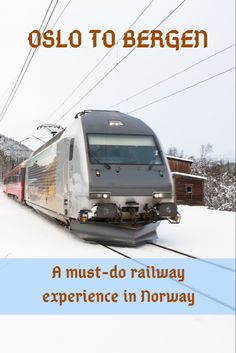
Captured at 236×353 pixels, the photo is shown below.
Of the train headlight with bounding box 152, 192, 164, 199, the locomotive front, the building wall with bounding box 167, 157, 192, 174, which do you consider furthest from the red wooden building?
the train headlight with bounding box 152, 192, 164, 199

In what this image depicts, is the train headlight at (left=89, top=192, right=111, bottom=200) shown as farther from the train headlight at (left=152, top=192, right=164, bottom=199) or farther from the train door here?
the train door

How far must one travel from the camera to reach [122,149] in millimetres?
9031

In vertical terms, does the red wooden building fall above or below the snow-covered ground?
above

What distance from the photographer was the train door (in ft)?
32.0

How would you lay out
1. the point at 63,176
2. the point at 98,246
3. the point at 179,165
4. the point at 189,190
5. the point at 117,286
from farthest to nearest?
the point at 179,165 → the point at 189,190 → the point at 63,176 → the point at 98,246 → the point at 117,286

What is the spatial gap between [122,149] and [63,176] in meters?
1.99

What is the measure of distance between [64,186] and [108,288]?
17.5 ft

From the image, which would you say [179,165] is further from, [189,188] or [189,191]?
[189,191]

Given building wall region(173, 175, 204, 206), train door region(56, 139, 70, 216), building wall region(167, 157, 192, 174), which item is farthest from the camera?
building wall region(167, 157, 192, 174)

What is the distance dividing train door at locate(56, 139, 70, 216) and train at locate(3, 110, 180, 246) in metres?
0.03

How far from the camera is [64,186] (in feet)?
32.9
